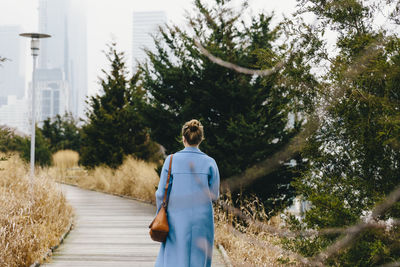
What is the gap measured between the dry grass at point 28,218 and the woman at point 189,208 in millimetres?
2151

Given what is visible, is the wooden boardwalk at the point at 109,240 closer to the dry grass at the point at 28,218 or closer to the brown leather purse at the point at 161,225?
the dry grass at the point at 28,218

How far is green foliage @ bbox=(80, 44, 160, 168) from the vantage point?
1995 centimetres

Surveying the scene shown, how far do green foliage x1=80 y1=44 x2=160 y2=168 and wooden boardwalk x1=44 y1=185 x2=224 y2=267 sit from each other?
651 cm

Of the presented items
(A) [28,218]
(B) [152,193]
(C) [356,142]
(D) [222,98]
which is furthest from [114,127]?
(C) [356,142]

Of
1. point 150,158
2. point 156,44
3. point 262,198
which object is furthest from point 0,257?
point 150,158

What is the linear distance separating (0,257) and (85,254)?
205cm

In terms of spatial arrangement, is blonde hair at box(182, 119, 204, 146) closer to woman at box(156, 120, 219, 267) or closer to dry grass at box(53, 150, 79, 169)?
woman at box(156, 120, 219, 267)

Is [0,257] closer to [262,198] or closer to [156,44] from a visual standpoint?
[262,198]

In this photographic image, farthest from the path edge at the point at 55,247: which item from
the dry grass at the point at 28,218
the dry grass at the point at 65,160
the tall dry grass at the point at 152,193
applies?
the dry grass at the point at 65,160

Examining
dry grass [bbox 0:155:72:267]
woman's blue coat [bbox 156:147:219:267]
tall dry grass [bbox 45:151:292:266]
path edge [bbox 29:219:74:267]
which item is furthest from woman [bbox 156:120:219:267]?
path edge [bbox 29:219:74:267]

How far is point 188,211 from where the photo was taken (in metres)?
4.46

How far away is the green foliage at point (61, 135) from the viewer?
34.4 metres

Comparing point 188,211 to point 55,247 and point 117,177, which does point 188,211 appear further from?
point 117,177

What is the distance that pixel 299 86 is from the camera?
4.54 meters
